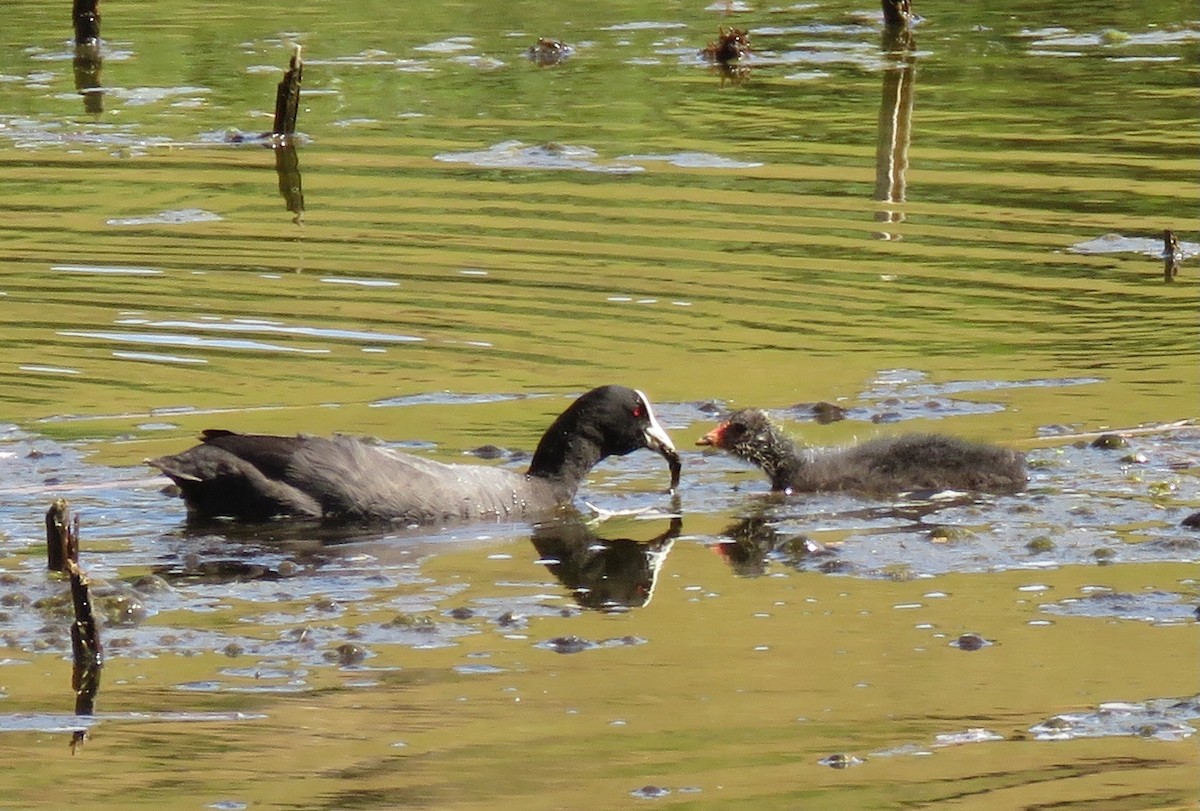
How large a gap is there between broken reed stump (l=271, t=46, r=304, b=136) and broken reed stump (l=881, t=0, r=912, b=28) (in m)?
7.18

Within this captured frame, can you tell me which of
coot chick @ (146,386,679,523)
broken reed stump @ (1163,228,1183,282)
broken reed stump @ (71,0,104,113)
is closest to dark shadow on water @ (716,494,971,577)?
coot chick @ (146,386,679,523)

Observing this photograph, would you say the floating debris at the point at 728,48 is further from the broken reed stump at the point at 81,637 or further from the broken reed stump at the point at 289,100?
the broken reed stump at the point at 81,637

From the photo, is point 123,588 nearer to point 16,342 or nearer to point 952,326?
point 16,342

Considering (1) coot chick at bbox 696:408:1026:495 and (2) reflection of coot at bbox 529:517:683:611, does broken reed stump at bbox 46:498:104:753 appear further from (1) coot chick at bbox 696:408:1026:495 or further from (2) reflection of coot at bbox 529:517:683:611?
(1) coot chick at bbox 696:408:1026:495

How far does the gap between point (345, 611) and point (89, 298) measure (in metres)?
5.24

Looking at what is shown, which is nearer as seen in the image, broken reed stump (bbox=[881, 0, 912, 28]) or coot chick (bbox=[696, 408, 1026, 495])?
coot chick (bbox=[696, 408, 1026, 495])

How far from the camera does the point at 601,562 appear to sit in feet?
25.9

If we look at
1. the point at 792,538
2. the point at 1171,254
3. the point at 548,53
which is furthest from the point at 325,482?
the point at 548,53

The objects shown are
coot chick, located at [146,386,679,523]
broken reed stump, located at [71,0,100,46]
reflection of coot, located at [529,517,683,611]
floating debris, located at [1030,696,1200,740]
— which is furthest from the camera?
broken reed stump, located at [71,0,100,46]

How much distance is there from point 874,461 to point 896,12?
14071mm

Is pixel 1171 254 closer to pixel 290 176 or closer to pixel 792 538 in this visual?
pixel 792 538

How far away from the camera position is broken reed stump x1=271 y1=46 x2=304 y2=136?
16.0 metres

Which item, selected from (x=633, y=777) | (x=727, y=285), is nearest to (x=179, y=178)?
(x=727, y=285)

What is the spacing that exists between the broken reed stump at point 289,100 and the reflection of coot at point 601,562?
814cm
